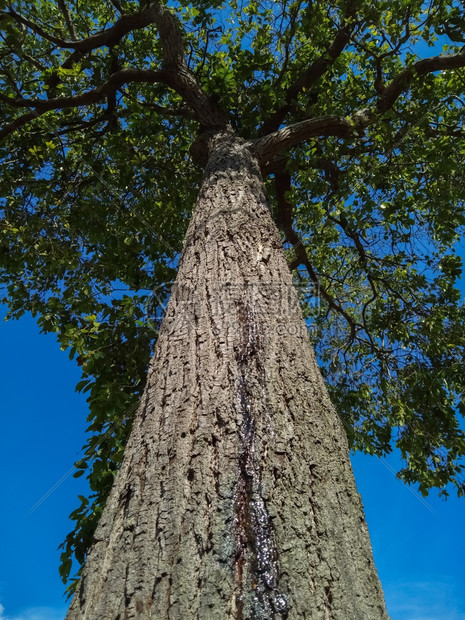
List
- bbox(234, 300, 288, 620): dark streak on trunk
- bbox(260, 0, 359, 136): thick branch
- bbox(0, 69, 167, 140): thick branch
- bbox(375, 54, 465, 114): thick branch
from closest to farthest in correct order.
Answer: bbox(234, 300, 288, 620): dark streak on trunk < bbox(375, 54, 465, 114): thick branch < bbox(0, 69, 167, 140): thick branch < bbox(260, 0, 359, 136): thick branch

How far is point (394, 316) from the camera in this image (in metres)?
7.31

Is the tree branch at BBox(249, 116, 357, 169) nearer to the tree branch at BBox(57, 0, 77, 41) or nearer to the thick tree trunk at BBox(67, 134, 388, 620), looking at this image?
the thick tree trunk at BBox(67, 134, 388, 620)

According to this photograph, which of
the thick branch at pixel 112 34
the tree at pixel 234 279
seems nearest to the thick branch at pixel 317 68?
the tree at pixel 234 279

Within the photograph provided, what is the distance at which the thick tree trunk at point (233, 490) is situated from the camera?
1.32 metres

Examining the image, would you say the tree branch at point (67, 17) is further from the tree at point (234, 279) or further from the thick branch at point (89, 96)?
the thick branch at point (89, 96)

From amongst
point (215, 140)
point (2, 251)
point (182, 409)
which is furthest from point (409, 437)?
point (2, 251)

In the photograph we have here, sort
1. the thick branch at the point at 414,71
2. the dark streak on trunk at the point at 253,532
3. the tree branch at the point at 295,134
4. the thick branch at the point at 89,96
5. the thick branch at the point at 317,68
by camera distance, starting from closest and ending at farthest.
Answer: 1. the dark streak on trunk at the point at 253,532
2. the tree branch at the point at 295,134
3. the thick branch at the point at 414,71
4. the thick branch at the point at 89,96
5. the thick branch at the point at 317,68

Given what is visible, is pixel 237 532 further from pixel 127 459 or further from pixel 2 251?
pixel 2 251

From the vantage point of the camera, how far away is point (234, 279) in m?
2.59

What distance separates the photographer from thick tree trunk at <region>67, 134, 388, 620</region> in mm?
1323

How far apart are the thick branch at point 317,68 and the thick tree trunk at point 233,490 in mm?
A: 4609

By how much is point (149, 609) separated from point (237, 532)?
326 millimetres

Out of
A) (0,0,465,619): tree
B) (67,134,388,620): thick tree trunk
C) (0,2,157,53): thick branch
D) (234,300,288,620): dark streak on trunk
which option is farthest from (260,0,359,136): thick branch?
(234,300,288,620): dark streak on trunk

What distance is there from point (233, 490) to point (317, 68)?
6100 mm
